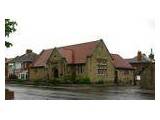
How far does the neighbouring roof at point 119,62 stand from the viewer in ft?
41.2

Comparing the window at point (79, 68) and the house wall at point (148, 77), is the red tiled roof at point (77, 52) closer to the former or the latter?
the window at point (79, 68)

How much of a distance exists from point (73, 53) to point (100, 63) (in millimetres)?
1277

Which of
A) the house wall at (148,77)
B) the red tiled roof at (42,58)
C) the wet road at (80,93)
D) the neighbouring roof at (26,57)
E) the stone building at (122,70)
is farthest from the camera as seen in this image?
the red tiled roof at (42,58)

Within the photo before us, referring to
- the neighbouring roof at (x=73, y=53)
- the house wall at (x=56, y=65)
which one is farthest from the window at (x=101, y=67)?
the house wall at (x=56, y=65)

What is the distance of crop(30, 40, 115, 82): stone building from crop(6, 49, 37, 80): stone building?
0.25 metres

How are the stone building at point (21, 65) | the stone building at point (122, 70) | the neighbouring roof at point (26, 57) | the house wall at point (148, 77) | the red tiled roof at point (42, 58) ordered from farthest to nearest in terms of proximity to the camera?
the red tiled roof at point (42, 58) < the stone building at point (122, 70) < the neighbouring roof at point (26, 57) < the stone building at point (21, 65) < the house wall at point (148, 77)

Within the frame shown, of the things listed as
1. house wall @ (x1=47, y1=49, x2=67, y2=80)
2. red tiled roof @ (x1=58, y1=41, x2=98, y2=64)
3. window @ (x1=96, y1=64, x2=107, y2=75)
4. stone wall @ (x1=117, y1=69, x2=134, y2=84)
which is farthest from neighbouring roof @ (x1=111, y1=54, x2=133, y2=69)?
house wall @ (x1=47, y1=49, x2=67, y2=80)

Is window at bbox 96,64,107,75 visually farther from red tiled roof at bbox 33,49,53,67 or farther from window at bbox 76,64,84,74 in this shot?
red tiled roof at bbox 33,49,53,67

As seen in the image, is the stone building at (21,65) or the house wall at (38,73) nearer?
the stone building at (21,65)

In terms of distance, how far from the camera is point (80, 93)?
40.4ft

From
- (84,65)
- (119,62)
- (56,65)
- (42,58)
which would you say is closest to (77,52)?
(84,65)

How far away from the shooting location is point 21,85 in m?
12.8

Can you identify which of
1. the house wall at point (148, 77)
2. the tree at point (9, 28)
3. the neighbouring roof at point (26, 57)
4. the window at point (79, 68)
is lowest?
the house wall at point (148, 77)
